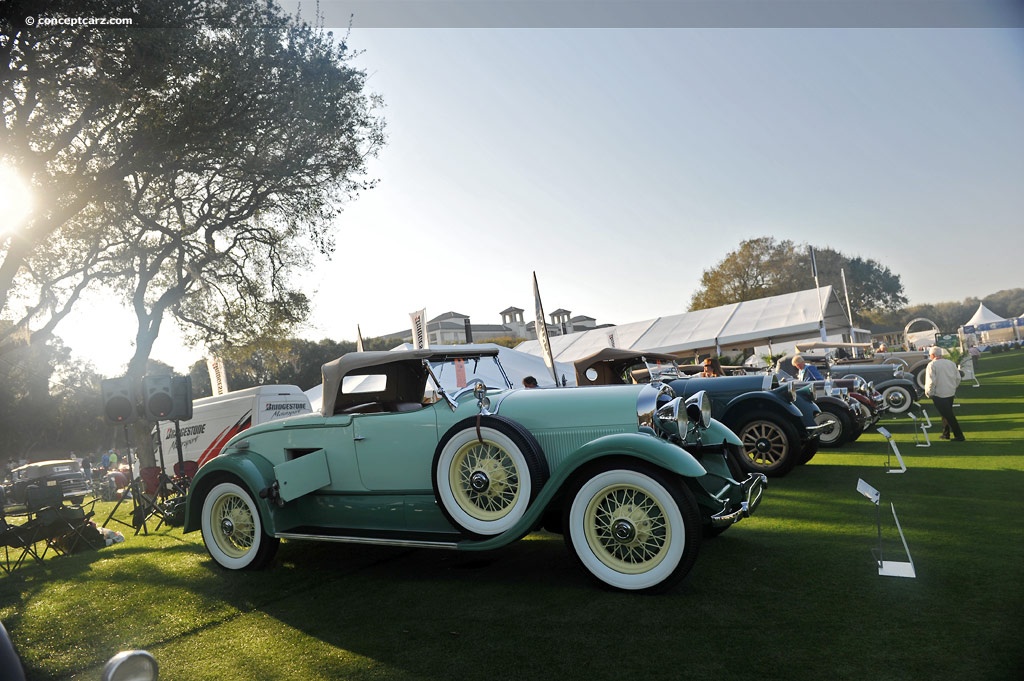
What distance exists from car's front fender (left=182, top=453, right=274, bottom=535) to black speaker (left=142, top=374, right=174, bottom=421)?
461 cm

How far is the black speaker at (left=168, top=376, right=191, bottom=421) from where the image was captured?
9.68 metres

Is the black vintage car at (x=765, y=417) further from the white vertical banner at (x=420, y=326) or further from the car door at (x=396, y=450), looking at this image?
the white vertical banner at (x=420, y=326)

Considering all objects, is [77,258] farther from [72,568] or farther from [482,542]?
[482,542]

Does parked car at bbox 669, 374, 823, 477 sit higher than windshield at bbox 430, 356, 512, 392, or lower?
lower

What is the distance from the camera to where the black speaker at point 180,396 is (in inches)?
381

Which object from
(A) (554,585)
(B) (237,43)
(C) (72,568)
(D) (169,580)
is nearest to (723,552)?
(A) (554,585)

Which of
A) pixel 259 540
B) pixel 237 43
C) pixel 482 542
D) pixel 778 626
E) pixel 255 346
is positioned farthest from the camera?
pixel 255 346

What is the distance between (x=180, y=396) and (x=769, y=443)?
27.5 ft

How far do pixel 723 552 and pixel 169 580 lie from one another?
4.49 m

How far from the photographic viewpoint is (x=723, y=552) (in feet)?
15.5

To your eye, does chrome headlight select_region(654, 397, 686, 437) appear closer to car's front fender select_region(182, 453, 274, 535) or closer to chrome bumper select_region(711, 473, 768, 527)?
chrome bumper select_region(711, 473, 768, 527)

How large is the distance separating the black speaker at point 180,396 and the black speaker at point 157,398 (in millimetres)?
60

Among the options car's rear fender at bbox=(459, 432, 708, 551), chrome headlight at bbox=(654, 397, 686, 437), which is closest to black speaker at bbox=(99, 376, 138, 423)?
car's rear fender at bbox=(459, 432, 708, 551)

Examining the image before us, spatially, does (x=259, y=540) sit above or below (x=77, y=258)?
below
